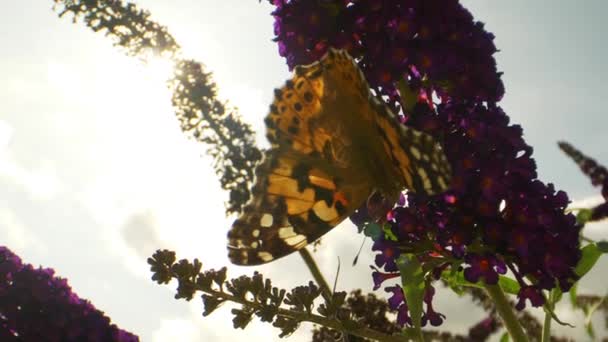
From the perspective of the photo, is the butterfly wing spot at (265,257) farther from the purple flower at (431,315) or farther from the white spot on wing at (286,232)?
the purple flower at (431,315)

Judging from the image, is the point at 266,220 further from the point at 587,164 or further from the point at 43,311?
the point at 43,311

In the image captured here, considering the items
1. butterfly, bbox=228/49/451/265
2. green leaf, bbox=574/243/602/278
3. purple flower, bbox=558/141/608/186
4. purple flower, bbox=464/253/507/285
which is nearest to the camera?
purple flower, bbox=464/253/507/285

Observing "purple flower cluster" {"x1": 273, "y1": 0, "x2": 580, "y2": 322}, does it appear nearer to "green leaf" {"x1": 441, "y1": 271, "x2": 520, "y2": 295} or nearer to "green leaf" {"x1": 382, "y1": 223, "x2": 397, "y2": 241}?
"green leaf" {"x1": 382, "y1": 223, "x2": 397, "y2": 241}

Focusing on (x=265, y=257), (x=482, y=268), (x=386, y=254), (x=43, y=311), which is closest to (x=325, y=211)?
(x=265, y=257)

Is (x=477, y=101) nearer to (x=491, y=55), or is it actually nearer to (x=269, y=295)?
(x=491, y=55)

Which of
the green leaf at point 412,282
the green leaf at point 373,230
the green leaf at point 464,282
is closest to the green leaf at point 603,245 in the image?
the green leaf at point 464,282

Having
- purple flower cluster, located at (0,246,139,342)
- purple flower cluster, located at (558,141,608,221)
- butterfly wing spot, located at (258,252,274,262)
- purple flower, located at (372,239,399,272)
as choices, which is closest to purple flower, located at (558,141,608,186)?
purple flower cluster, located at (558,141,608,221)
